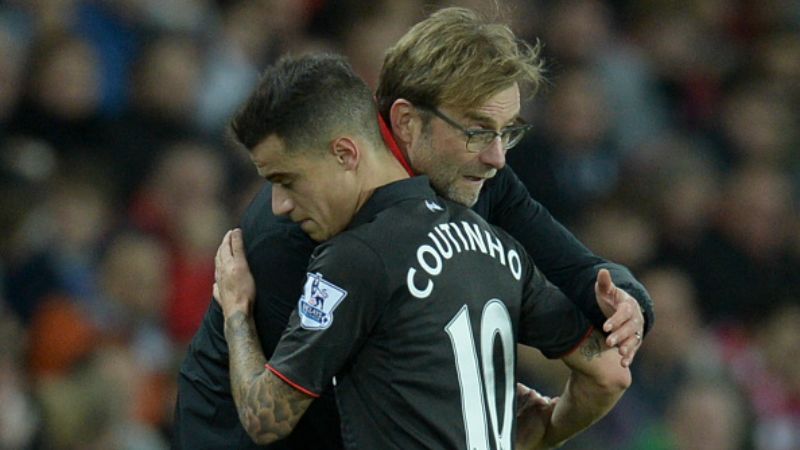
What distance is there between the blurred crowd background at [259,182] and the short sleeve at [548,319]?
2294 mm

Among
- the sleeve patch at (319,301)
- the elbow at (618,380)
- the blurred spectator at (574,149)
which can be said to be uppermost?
the sleeve patch at (319,301)

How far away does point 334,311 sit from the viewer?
3254mm

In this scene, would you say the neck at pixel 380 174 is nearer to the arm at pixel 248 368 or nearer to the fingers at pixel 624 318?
the arm at pixel 248 368

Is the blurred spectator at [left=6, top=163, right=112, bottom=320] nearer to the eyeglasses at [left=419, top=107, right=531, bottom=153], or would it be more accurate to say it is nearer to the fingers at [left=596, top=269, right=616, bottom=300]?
the eyeglasses at [left=419, top=107, right=531, bottom=153]

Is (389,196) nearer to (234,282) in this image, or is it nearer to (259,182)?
(234,282)

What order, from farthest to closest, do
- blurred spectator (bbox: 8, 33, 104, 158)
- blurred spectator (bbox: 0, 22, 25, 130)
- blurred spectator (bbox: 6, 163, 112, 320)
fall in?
blurred spectator (bbox: 8, 33, 104, 158)
blurred spectator (bbox: 0, 22, 25, 130)
blurred spectator (bbox: 6, 163, 112, 320)

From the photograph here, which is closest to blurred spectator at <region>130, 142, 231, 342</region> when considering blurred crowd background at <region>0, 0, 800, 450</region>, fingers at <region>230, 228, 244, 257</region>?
blurred crowd background at <region>0, 0, 800, 450</region>

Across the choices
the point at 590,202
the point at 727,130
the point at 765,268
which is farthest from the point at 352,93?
the point at 727,130

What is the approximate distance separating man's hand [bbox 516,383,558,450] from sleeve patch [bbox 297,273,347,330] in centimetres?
97

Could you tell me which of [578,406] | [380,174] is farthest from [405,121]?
[578,406]

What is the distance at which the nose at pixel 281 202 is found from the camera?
346 cm

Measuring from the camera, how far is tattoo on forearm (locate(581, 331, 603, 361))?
3680mm

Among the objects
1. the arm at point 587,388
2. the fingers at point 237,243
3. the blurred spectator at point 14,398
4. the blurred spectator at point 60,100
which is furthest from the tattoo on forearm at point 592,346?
the blurred spectator at point 60,100

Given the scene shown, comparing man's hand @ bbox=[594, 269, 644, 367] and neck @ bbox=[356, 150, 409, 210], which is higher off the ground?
neck @ bbox=[356, 150, 409, 210]
